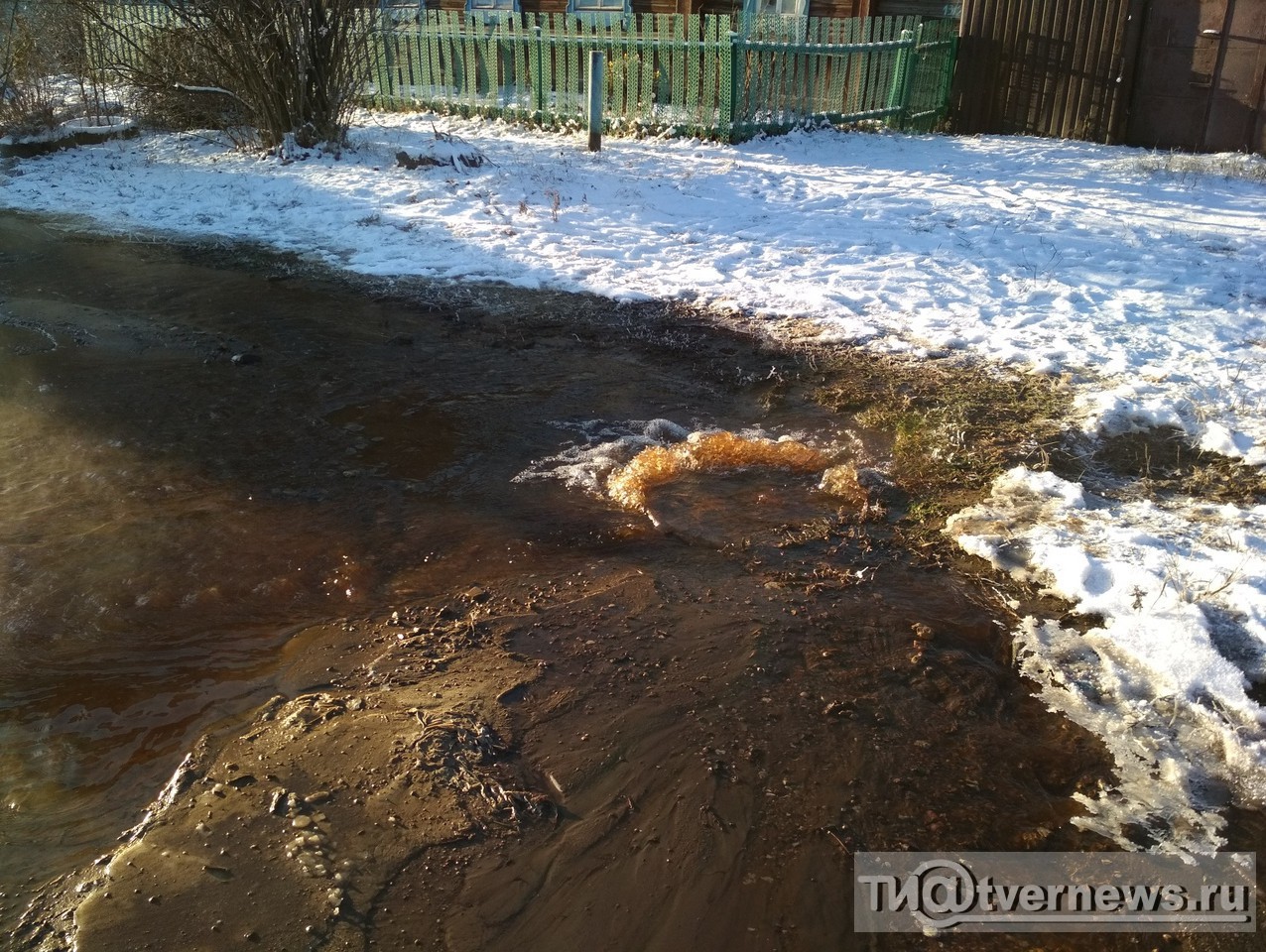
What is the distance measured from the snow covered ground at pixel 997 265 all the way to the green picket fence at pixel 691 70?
1.98 feet

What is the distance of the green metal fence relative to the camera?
12.4 metres

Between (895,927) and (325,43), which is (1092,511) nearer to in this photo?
(895,927)

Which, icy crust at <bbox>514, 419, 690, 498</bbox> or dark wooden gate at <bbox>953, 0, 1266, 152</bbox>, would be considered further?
dark wooden gate at <bbox>953, 0, 1266, 152</bbox>

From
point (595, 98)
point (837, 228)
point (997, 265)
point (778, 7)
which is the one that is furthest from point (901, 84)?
point (997, 265)

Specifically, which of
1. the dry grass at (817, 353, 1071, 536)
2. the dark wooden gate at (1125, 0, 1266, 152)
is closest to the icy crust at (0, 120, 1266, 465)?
the dry grass at (817, 353, 1071, 536)

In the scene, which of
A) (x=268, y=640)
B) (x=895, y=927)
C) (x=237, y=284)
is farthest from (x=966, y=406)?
(x=237, y=284)

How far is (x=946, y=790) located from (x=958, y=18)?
1429 centimetres

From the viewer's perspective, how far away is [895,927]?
258 centimetres

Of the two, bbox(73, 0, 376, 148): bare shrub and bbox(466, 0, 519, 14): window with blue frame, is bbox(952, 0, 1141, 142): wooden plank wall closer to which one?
bbox(73, 0, 376, 148): bare shrub

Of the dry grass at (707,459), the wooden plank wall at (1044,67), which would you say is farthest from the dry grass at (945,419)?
the wooden plank wall at (1044,67)

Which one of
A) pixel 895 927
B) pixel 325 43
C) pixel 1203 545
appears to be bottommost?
pixel 895 927

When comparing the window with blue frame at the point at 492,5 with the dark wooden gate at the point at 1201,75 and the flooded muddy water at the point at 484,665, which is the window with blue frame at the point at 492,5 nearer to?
the dark wooden gate at the point at 1201,75

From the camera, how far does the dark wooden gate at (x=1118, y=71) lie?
11828 mm

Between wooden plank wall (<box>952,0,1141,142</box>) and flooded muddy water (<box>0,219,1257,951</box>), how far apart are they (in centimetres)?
938
